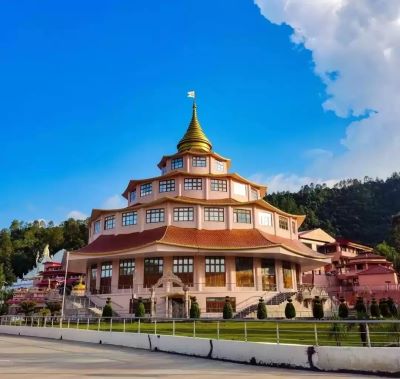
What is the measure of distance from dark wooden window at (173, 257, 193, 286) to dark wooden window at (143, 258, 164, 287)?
126 centimetres

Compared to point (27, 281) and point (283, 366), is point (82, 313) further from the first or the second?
point (27, 281)

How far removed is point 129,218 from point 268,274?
47.4ft

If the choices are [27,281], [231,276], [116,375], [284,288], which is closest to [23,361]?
[116,375]

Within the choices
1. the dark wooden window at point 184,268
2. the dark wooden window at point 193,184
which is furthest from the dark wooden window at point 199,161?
the dark wooden window at point 184,268

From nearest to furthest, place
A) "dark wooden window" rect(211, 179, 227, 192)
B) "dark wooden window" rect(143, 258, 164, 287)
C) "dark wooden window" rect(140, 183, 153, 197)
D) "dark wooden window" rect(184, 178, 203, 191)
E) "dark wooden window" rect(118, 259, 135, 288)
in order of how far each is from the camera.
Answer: "dark wooden window" rect(143, 258, 164, 287), "dark wooden window" rect(118, 259, 135, 288), "dark wooden window" rect(184, 178, 203, 191), "dark wooden window" rect(211, 179, 227, 192), "dark wooden window" rect(140, 183, 153, 197)

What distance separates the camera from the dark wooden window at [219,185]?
45750mm

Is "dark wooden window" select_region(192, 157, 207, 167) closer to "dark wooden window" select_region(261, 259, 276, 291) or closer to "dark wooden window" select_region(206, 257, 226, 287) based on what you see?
"dark wooden window" select_region(206, 257, 226, 287)

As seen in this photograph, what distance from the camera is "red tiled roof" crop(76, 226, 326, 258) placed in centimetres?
3803

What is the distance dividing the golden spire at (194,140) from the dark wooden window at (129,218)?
A: 40.2 ft

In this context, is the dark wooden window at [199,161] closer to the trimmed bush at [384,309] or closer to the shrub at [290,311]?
the shrub at [290,311]

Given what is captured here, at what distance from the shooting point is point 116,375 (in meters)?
10.4

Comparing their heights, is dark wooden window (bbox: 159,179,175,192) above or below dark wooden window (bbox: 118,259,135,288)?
above

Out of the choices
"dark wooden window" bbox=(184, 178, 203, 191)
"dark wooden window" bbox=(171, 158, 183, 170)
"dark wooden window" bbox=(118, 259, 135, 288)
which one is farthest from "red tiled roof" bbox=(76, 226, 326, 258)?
"dark wooden window" bbox=(171, 158, 183, 170)

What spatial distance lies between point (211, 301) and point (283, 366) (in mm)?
25781
